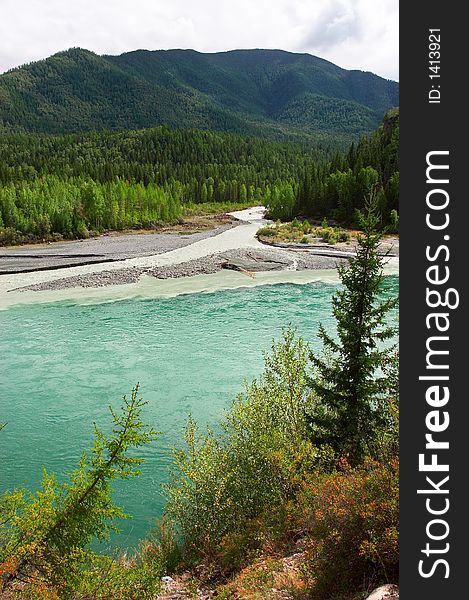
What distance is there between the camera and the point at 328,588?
7719mm

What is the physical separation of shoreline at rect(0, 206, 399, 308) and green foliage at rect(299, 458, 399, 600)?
119 feet

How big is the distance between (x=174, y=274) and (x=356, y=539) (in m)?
45.3

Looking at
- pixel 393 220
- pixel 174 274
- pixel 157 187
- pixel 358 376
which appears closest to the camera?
pixel 358 376

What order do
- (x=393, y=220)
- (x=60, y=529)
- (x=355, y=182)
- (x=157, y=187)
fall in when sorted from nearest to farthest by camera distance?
(x=60, y=529), (x=393, y=220), (x=355, y=182), (x=157, y=187)

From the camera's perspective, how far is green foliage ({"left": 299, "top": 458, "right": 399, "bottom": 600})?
737cm

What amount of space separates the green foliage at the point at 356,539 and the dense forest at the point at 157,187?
1503 inches

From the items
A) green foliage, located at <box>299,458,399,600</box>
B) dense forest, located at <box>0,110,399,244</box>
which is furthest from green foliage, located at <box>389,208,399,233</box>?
green foliage, located at <box>299,458,399,600</box>

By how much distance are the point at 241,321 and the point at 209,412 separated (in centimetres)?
1449

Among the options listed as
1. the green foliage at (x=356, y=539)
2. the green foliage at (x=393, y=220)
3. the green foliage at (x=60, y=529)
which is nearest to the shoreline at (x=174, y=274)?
the green foliage at (x=393, y=220)

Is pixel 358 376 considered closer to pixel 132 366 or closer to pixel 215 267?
pixel 132 366

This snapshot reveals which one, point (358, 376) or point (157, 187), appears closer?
point (358, 376)

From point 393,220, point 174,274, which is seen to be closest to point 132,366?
point 174,274

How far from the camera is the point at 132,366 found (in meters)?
25.8

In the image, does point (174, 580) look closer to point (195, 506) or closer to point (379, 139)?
point (195, 506)
